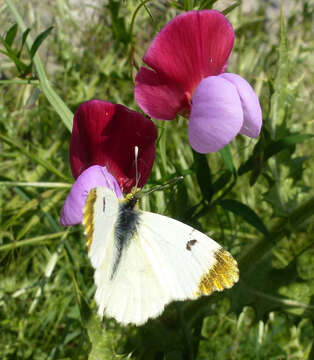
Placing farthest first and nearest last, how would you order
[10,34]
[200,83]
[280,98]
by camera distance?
[280,98] < [10,34] < [200,83]

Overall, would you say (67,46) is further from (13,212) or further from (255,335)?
(255,335)

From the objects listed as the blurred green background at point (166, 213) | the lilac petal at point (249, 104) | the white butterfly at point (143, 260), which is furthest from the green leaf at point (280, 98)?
the white butterfly at point (143, 260)

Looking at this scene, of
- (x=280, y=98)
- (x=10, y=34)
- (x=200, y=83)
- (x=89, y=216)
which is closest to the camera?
(x=89, y=216)

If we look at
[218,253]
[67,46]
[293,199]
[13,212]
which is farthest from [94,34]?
[218,253]

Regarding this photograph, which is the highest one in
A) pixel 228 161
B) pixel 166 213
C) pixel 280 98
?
pixel 280 98

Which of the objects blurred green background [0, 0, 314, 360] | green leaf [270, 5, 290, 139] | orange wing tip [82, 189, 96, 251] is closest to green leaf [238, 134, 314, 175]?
blurred green background [0, 0, 314, 360]

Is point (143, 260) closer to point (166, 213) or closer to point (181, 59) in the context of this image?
point (166, 213)

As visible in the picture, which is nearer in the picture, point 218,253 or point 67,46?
point 218,253

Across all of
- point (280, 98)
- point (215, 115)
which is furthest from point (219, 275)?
point (280, 98)
